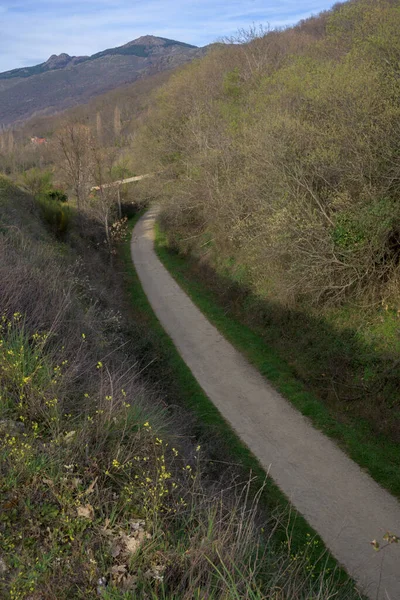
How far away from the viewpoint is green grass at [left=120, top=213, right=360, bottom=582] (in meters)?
7.85

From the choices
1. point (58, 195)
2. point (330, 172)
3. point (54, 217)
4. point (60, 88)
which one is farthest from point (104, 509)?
point (60, 88)

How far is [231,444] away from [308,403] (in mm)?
2433

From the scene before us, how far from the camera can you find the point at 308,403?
40.0 feet

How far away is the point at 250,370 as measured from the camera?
1424cm

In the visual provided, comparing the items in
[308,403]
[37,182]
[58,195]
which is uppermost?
[37,182]

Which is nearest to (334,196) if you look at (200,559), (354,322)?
(354,322)

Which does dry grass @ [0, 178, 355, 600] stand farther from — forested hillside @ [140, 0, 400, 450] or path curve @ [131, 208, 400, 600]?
forested hillside @ [140, 0, 400, 450]

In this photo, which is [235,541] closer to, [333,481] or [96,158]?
[333,481]

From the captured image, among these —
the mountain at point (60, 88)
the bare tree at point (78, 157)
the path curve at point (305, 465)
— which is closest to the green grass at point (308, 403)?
the path curve at point (305, 465)

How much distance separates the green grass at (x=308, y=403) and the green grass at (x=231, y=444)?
1009mm

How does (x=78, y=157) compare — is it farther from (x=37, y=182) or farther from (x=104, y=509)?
(x=104, y=509)

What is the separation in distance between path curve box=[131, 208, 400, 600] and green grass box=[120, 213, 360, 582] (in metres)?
0.17

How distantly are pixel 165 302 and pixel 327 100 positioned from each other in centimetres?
997

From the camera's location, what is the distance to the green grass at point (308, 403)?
973 centimetres
